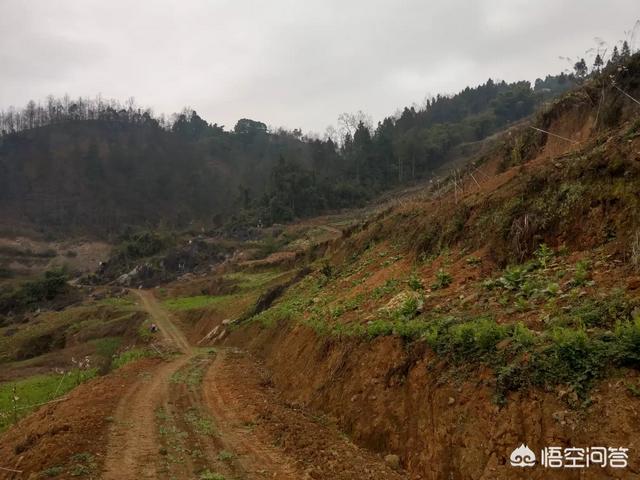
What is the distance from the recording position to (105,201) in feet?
407

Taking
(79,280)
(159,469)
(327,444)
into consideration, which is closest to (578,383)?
(327,444)

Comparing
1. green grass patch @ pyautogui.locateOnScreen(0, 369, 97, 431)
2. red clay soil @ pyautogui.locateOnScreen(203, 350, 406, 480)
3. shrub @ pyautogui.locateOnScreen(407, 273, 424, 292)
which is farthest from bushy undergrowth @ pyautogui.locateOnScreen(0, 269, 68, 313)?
shrub @ pyautogui.locateOnScreen(407, 273, 424, 292)

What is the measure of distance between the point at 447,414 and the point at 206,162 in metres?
151

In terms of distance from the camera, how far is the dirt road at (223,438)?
8.24 m

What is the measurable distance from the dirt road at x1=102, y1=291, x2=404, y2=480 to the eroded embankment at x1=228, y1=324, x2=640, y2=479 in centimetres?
56

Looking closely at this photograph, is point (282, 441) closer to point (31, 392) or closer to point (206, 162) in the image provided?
point (31, 392)

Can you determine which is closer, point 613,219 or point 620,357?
point 620,357

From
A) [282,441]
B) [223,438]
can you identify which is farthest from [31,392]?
[282,441]

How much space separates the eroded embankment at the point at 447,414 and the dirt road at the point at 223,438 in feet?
1.83

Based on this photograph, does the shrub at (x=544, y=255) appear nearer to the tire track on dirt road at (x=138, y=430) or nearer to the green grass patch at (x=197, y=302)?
the tire track on dirt road at (x=138, y=430)

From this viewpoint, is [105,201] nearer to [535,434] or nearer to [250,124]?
[250,124]

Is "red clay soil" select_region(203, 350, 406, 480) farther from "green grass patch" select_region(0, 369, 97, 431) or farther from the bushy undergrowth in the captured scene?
the bushy undergrowth

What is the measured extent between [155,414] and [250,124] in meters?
162

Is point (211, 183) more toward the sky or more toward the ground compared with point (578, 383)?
more toward the sky
